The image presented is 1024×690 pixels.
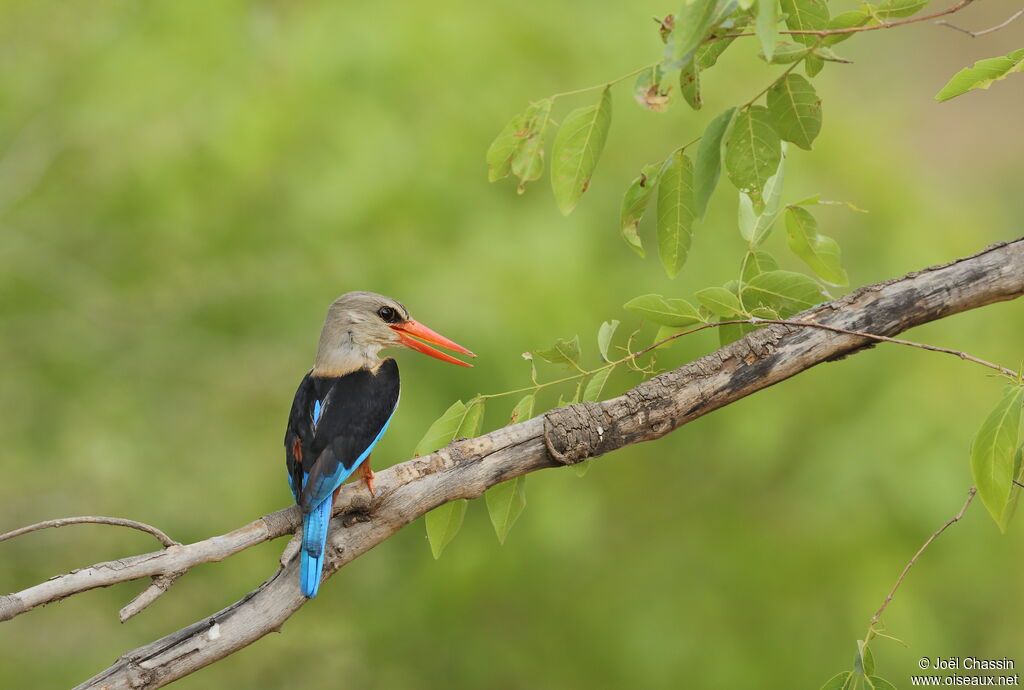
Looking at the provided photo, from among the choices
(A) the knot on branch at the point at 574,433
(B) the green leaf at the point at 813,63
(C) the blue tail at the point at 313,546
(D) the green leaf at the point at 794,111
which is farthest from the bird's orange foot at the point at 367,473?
(B) the green leaf at the point at 813,63

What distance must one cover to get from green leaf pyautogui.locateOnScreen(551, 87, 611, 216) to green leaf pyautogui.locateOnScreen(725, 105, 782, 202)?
28 cm

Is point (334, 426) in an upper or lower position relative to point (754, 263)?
upper

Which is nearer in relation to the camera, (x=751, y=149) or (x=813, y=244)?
(x=751, y=149)

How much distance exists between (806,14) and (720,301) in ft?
2.13

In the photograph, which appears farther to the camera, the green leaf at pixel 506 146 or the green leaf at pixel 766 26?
the green leaf at pixel 506 146

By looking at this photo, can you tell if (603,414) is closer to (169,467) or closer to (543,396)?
(543,396)

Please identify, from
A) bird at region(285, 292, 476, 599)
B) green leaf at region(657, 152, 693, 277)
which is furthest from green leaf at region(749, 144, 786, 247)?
bird at region(285, 292, 476, 599)

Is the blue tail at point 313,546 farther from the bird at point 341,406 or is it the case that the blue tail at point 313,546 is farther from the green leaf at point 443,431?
the green leaf at point 443,431

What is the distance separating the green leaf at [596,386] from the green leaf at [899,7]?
971 mm

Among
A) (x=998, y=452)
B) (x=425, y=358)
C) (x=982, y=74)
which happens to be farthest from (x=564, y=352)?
(x=425, y=358)

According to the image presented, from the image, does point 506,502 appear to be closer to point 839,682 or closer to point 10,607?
point 839,682

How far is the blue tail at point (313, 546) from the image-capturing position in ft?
7.30

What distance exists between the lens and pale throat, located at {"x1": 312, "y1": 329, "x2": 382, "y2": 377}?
3297 millimetres

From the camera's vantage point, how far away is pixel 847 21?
2.13m
